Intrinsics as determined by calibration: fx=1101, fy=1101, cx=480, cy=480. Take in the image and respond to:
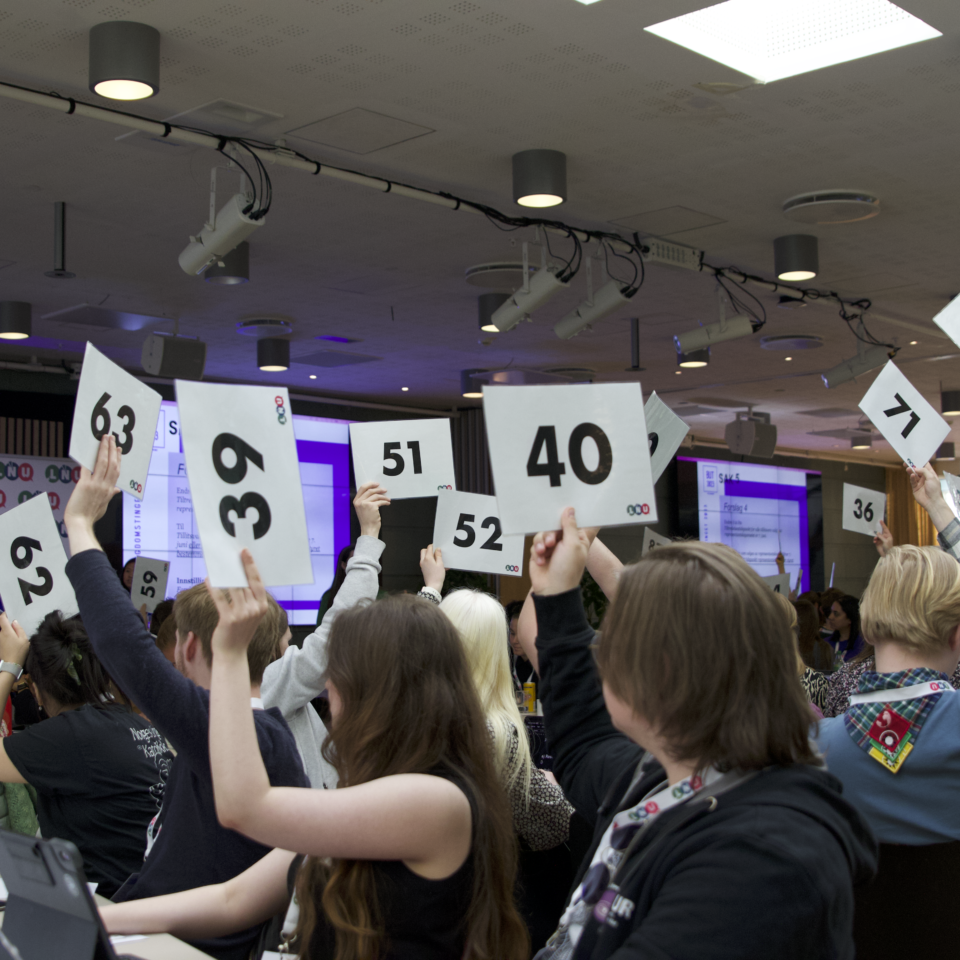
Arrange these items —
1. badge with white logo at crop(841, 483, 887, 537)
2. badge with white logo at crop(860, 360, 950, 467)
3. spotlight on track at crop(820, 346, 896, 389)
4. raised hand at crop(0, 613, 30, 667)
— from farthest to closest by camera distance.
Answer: spotlight on track at crop(820, 346, 896, 389), badge with white logo at crop(841, 483, 887, 537), badge with white logo at crop(860, 360, 950, 467), raised hand at crop(0, 613, 30, 667)

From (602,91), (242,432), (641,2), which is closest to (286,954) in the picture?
(242,432)

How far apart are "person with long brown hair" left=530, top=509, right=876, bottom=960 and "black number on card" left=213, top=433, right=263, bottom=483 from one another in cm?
52

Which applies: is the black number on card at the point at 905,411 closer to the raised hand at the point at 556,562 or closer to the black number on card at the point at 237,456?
the raised hand at the point at 556,562

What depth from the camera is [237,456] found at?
1.42 m

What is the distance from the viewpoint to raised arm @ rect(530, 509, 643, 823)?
1409mm

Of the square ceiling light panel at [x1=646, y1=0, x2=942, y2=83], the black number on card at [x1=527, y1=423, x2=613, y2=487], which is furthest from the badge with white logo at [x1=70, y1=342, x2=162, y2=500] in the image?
the square ceiling light panel at [x1=646, y1=0, x2=942, y2=83]

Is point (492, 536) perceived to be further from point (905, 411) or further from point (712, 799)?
point (712, 799)

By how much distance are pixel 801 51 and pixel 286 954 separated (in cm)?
355

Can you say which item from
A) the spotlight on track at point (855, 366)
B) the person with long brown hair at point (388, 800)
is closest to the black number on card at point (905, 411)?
the person with long brown hair at point (388, 800)

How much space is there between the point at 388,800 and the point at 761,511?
1419 centimetres

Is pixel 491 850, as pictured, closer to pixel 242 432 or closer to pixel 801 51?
pixel 242 432

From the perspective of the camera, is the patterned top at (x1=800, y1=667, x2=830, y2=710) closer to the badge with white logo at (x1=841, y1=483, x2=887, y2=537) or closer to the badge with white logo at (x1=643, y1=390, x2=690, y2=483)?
the badge with white logo at (x1=841, y1=483, x2=887, y2=537)

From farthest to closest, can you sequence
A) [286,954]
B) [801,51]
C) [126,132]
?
1. [126,132]
2. [801,51]
3. [286,954]

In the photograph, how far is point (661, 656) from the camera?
1.12 m
